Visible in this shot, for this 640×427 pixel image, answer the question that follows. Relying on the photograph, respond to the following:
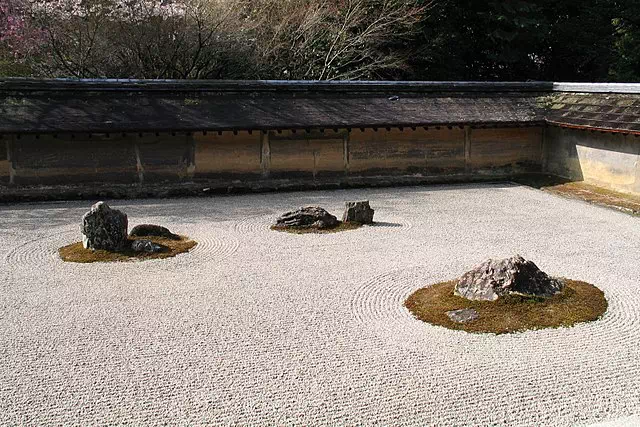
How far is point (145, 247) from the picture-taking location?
33.8 feet

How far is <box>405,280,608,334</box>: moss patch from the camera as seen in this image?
714 cm

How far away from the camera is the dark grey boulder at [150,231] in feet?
36.5

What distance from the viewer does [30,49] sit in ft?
62.2

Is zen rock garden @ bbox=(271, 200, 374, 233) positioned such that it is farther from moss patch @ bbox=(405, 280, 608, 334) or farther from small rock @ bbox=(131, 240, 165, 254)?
moss patch @ bbox=(405, 280, 608, 334)

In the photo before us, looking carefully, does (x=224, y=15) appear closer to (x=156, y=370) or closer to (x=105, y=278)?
(x=105, y=278)

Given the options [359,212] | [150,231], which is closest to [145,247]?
[150,231]

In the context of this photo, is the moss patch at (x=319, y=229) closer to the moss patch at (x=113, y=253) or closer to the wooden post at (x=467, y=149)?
the moss patch at (x=113, y=253)

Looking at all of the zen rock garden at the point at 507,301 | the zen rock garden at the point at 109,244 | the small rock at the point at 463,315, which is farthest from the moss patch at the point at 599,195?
the zen rock garden at the point at 109,244

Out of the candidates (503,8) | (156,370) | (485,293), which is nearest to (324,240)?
(485,293)

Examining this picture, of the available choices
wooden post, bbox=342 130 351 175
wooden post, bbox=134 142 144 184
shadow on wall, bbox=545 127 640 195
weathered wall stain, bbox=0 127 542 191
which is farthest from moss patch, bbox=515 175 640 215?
wooden post, bbox=134 142 144 184

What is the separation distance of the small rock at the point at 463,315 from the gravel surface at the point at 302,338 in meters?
0.35

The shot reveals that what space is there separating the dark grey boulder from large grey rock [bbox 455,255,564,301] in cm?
577

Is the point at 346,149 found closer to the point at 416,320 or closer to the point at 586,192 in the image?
the point at 586,192

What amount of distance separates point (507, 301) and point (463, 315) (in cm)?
70
